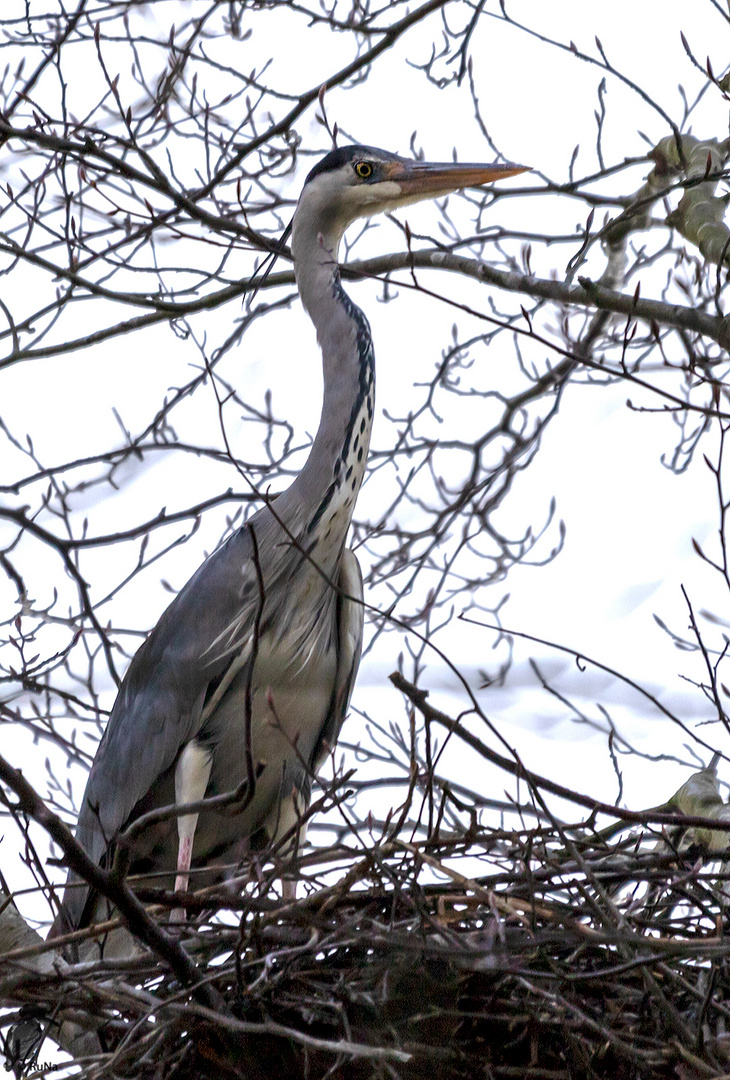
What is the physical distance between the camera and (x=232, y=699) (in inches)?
116

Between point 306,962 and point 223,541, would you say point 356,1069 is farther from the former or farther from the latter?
point 223,541

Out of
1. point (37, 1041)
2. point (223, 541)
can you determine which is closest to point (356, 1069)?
point (37, 1041)

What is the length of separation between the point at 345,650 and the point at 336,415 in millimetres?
545

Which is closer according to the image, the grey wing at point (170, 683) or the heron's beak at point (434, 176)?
the grey wing at point (170, 683)

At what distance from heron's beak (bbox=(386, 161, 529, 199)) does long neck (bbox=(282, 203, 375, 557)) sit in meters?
0.39

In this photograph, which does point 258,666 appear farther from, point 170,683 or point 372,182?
point 372,182

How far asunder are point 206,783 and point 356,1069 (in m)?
1.13

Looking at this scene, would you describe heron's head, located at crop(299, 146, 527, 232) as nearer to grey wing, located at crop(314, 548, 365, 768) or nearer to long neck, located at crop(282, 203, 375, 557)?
long neck, located at crop(282, 203, 375, 557)

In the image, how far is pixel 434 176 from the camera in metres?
3.42

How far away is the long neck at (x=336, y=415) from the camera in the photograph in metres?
3.00

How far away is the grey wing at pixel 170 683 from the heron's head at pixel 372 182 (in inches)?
33.1

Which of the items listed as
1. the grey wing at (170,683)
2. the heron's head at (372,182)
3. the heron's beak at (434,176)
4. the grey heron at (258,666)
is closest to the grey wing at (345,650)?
the grey heron at (258,666)

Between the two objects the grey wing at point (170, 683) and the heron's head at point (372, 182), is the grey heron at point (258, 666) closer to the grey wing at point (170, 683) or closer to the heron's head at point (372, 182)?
the grey wing at point (170, 683)

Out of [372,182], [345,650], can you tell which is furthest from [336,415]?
[372,182]
